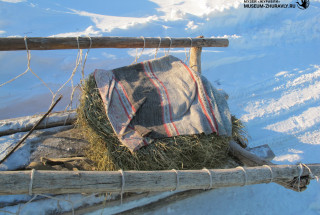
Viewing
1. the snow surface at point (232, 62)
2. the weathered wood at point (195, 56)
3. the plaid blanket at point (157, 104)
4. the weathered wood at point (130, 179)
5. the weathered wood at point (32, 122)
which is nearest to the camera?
the weathered wood at point (130, 179)

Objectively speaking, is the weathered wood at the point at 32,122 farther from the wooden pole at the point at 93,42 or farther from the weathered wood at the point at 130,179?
the weathered wood at the point at 130,179

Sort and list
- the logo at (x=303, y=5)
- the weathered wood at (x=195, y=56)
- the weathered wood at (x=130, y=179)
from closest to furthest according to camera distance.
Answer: the weathered wood at (x=130, y=179) → the weathered wood at (x=195, y=56) → the logo at (x=303, y=5)

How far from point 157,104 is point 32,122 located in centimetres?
126

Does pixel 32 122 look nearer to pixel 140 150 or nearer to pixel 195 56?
pixel 140 150

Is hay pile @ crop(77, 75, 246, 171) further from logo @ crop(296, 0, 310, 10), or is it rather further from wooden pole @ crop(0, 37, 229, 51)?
logo @ crop(296, 0, 310, 10)

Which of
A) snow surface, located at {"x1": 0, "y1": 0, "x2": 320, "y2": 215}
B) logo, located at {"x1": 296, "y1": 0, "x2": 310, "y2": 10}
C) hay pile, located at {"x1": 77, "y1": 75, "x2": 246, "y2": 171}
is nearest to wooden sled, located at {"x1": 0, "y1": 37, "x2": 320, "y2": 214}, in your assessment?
hay pile, located at {"x1": 77, "y1": 75, "x2": 246, "y2": 171}

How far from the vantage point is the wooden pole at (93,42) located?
7.89 feet

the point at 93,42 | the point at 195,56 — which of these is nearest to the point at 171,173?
the point at 93,42

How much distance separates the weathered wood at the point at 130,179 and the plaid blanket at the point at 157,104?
1.70 ft

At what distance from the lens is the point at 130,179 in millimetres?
1653

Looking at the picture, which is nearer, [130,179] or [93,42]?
[130,179]

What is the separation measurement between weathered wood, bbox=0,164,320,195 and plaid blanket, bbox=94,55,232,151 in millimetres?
517

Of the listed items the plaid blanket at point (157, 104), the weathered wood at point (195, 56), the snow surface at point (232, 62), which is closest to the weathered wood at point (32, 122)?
the plaid blanket at point (157, 104)

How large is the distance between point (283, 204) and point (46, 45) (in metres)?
2.85
